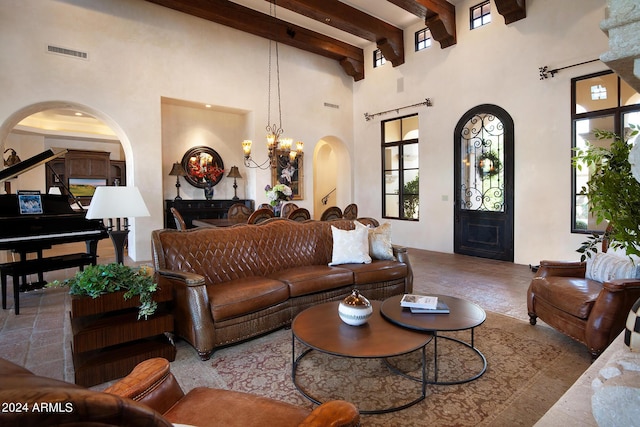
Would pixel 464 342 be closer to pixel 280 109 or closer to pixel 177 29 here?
pixel 280 109

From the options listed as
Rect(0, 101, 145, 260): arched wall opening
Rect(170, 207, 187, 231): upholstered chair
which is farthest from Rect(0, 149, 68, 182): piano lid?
Rect(170, 207, 187, 231): upholstered chair

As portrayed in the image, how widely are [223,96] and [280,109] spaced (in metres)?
1.35

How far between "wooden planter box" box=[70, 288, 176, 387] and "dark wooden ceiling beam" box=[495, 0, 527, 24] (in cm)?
669

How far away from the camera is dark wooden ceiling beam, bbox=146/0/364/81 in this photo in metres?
6.42

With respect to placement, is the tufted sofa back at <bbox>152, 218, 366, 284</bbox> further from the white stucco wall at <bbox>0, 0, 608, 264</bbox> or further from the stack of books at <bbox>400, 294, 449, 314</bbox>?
the white stucco wall at <bbox>0, 0, 608, 264</bbox>

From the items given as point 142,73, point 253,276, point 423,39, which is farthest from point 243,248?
point 423,39

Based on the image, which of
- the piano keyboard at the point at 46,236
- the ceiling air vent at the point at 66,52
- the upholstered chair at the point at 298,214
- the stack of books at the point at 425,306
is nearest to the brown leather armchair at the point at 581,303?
the stack of books at the point at 425,306

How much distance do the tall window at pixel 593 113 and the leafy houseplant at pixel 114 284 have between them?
5577 mm

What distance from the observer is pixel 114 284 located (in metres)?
2.46

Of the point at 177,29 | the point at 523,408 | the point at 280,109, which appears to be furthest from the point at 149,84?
the point at 523,408

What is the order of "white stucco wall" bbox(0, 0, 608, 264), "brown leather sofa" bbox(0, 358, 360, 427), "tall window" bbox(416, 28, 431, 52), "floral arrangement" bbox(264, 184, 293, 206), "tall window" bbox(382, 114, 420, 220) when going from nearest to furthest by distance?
"brown leather sofa" bbox(0, 358, 360, 427) < "white stucco wall" bbox(0, 0, 608, 264) < "floral arrangement" bbox(264, 184, 293, 206) < "tall window" bbox(416, 28, 431, 52) < "tall window" bbox(382, 114, 420, 220)

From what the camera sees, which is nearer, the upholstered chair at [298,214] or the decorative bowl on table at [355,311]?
the decorative bowl on table at [355,311]

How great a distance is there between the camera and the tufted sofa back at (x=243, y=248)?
3.15 meters

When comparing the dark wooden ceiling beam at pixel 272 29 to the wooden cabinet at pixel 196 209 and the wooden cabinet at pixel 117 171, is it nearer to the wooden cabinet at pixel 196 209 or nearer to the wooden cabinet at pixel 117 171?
the wooden cabinet at pixel 196 209
